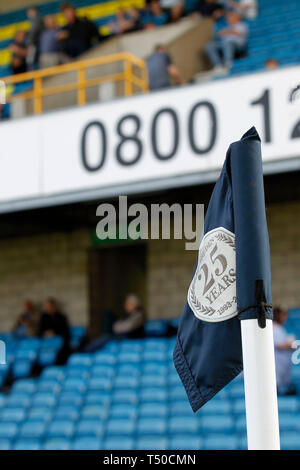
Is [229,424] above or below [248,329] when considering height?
above

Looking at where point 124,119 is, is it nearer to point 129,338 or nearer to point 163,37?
point 129,338

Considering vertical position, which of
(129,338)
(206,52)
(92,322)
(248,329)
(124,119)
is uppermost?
(206,52)

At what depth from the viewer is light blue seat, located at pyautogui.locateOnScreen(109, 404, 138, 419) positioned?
9.82 meters

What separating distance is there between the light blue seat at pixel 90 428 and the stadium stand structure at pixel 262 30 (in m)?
5.38

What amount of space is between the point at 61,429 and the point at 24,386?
1.61m

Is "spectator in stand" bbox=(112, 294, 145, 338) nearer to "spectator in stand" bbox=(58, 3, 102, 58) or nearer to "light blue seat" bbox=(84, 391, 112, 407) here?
"light blue seat" bbox=(84, 391, 112, 407)

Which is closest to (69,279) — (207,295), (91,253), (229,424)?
(91,253)

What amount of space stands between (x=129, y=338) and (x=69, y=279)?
2.58 metres

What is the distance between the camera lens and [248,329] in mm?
→ 3213

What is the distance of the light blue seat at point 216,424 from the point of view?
905cm

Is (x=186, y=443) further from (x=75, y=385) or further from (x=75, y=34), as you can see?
(x=75, y=34)

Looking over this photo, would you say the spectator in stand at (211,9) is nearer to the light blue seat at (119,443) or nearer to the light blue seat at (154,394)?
the light blue seat at (154,394)

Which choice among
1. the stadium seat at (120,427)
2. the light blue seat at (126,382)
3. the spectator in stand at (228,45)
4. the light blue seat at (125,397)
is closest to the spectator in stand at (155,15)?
the spectator in stand at (228,45)

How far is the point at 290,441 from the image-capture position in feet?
27.7
